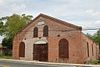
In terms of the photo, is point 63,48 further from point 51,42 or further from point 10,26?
point 10,26

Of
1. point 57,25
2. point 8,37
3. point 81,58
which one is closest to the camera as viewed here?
point 81,58

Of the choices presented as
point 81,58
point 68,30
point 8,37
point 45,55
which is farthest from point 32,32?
point 8,37

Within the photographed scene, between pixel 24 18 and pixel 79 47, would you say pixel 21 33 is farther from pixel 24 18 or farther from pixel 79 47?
pixel 24 18

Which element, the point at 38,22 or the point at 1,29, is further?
the point at 1,29

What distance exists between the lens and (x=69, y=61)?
3853 centimetres

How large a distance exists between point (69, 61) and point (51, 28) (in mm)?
6374

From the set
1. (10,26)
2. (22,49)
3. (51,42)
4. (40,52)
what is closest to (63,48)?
(51,42)

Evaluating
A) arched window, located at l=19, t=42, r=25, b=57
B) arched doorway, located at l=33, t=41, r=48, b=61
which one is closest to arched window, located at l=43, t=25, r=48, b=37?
arched doorway, located at l=33, t=41, r=48, b=61

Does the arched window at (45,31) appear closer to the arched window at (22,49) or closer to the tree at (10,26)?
the arched window at (22,49)

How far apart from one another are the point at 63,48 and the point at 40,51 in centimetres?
502

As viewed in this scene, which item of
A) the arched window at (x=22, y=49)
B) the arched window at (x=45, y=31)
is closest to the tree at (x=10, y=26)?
the arched window at (x=22, y=49)

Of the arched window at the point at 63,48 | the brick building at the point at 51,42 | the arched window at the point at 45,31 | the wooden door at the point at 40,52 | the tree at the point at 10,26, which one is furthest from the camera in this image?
the tree at the point at 10,26

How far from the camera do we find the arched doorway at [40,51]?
42112mm

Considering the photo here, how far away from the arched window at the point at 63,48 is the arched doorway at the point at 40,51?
3.08m
